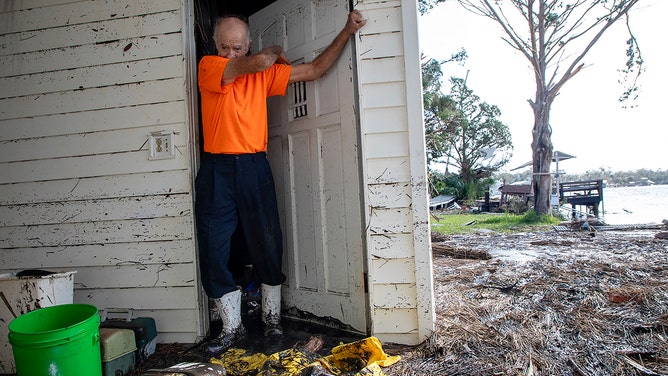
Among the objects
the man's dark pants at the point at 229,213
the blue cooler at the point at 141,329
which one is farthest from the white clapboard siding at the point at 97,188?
the blue cooler at the point at 141,329

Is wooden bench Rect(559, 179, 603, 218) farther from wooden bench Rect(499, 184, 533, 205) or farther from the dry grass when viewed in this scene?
the dry grass

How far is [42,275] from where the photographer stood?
201 centimetres

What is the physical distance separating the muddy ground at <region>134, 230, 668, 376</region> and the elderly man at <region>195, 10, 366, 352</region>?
42 centimetres

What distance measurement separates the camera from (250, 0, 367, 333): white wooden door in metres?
2.34

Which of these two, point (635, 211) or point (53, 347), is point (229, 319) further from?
point (635, 211)

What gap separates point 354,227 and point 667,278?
308 cm

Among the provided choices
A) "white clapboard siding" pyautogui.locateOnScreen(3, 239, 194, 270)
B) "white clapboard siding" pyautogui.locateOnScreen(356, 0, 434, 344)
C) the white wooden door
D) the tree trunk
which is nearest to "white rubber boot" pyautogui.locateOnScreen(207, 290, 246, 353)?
"white clapboard siding" pyautogui.locateOnScreen(3, 239, 194, 270)

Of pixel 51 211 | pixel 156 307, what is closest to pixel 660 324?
pixel 156 307

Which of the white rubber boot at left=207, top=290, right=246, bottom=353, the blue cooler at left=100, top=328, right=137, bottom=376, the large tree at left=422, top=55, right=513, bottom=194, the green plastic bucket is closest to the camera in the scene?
the green plastic bucket

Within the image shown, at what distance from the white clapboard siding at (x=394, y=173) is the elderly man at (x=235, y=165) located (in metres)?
0.21

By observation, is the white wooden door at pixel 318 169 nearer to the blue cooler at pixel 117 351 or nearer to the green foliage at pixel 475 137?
the blue cooler at pixel 117 351

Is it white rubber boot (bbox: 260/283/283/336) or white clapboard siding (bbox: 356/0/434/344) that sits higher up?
white clapboard siding (bbox: 356/0/434/344)

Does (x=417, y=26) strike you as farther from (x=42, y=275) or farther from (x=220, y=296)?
(x=42, y=275)

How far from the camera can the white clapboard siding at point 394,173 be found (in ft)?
7.15
